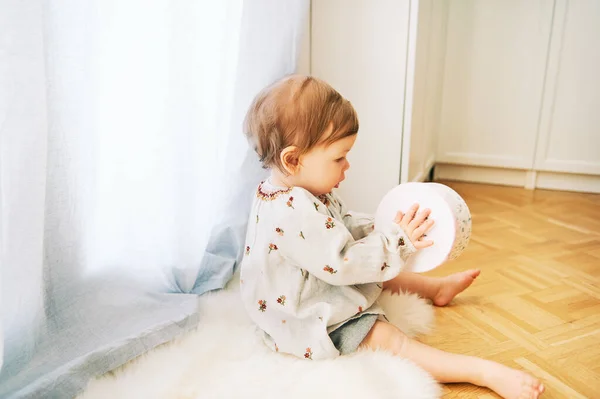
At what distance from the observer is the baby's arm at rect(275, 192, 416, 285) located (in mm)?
884

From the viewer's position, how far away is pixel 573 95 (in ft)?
7.17

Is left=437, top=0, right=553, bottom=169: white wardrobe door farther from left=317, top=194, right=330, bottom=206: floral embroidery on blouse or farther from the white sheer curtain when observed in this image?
left=317, top=194, right=330, bottom=206: floral embroidery on blouse

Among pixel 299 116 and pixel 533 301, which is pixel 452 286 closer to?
pixel 533 301

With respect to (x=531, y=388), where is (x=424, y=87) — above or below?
above

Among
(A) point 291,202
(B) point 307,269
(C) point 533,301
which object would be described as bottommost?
(C) point 533,301

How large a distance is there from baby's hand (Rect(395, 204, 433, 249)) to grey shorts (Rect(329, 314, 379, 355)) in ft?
0.53

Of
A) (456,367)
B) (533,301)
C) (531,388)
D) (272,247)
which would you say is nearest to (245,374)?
(272,247)

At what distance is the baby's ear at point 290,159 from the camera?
2.99 ft

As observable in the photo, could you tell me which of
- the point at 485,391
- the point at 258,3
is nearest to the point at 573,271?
the point at 485,391

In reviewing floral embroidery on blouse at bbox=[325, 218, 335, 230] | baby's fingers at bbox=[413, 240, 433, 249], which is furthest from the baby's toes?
floral embroidery on blouse at bbox=[325, 218, 335, 230]

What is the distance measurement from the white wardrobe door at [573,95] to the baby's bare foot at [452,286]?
53.2 inches

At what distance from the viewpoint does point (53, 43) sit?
82cm

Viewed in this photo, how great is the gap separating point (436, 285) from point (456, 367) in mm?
302

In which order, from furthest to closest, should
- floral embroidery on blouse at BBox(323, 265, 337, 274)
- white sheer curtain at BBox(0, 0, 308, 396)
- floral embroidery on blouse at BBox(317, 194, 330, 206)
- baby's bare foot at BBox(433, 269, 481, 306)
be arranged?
baby's bare foot at BBox(433, 269, 481, 306) < floral embroidery on blouse at BBox(317, 194, 330, 206) < floral embroidery on blouse at BBox(323, 265, 337, 274) < white sheer curtain at BBox(0, 0, 308, 396)
